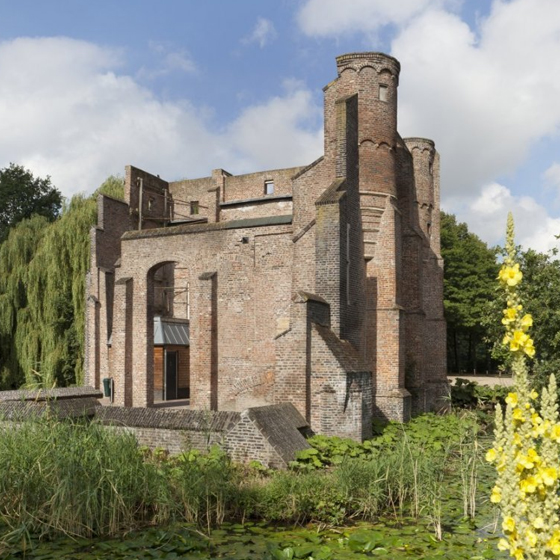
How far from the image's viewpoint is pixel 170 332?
835 inches

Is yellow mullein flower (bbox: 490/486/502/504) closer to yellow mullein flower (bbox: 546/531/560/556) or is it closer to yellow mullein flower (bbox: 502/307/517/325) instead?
yellow mullein flower (bbox: 546/531/560/556)

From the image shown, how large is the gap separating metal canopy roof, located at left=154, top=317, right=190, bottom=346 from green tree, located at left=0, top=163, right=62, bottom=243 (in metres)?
16.7

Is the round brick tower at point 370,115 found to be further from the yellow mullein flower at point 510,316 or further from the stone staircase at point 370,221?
the yellow mullein flower at point 510,316

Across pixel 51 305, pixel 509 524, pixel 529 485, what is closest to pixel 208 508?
pixel 509 524

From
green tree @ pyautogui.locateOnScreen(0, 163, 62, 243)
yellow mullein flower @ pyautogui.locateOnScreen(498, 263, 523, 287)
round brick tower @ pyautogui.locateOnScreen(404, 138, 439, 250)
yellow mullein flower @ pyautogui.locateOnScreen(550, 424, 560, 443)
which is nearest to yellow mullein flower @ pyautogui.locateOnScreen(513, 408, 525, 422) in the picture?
yellow mullein flower @ pyautogui.locateOnScreen(550, 424, 560, 443)

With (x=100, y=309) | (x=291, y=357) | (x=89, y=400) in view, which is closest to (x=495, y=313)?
(x=291, y=357)

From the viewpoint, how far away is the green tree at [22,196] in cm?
3491

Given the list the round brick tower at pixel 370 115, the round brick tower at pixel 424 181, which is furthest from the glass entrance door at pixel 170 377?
the round brick tower at pixel 424 181

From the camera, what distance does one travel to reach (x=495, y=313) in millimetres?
22594

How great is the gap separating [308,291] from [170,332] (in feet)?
27.1

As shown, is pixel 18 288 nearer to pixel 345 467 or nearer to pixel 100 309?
pixel 100 309

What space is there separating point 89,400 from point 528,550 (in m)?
10.9

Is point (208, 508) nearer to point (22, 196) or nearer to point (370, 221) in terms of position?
point (370, 221)

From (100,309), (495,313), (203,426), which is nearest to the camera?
(203,426)
